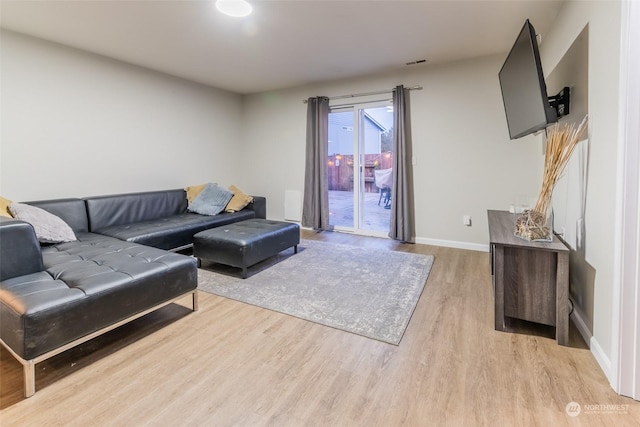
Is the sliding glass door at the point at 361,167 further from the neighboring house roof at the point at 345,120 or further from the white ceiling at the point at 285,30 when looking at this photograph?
the white ceiling at the point at 285,30

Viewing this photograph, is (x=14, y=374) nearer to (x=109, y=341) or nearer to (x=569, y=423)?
(x=109, y=341)

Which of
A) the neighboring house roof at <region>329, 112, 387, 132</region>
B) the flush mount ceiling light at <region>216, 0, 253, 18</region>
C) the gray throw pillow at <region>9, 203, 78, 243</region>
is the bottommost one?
the gray throw pillow at <region>9, 203, 78, 243</region>

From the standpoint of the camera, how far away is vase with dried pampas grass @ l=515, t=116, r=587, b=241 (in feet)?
6.10

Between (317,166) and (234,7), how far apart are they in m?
2.60

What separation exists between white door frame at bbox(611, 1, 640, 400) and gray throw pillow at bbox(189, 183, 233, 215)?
3.88m

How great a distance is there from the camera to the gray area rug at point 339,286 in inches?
83.2

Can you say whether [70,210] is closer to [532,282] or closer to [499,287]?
[499,287]

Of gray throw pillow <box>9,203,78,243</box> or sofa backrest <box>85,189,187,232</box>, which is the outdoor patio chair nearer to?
sofa backrest <box>85,189,187,232</box>

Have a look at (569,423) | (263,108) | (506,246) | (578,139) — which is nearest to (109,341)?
(569,423)

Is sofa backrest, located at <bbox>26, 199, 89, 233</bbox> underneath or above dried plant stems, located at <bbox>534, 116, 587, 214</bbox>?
underneath

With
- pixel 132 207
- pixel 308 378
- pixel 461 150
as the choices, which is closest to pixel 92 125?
pixel 132 207

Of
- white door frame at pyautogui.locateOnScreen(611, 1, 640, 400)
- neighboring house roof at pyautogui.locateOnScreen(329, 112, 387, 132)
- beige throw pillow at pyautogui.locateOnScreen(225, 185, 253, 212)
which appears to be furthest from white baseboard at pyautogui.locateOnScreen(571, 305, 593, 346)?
beige throw pillow at pyautogui.locateOnScreen(225, 185, 253, 212)

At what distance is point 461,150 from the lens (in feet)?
12.5

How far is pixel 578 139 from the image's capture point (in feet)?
6.30
